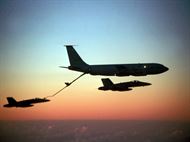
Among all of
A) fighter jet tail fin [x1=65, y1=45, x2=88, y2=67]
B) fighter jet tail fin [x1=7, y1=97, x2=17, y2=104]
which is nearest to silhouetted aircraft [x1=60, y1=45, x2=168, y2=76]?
fighter jet tail fin [x1=65, y1=45, x2=88, y2=67]

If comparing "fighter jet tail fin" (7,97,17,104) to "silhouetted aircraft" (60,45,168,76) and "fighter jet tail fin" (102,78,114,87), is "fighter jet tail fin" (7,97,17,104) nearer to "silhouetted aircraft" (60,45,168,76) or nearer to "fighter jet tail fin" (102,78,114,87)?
"silhouetted aircraft" (60,45,168,76)

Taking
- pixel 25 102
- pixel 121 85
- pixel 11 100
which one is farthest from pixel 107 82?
pixel 11 100

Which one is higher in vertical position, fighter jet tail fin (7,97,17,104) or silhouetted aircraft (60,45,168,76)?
silhouetted aircraft (60,45,168,76)

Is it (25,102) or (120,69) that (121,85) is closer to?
(120,69)

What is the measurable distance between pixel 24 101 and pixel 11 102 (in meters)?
2.54

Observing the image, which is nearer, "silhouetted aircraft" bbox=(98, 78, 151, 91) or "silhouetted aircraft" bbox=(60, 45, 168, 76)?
"silhouetted aircraft" bbox=(98, 78, 151, 91)

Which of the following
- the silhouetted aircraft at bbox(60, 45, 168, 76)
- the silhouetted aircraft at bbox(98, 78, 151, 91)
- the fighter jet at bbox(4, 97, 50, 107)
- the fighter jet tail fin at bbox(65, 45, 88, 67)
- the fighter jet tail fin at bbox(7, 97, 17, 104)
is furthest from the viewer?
the fighter jet tail fin at bbox(7, 97, 17, 104)

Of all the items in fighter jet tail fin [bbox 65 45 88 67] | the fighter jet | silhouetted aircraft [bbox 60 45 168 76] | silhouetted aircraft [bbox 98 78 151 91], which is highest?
fighter jet tail fin [bbox 65 45 88 67]

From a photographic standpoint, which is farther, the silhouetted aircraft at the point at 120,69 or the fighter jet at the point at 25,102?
the fighter jet at the point at 25,102

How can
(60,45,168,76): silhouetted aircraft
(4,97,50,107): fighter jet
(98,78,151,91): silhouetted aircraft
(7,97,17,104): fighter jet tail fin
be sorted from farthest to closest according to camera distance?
1. (7,97,17,104): fighter jet tail fin
2. (4,97,50,107): fighter jet
3. (60,45,168,76): silhouetted aircraft
4. (98,78,151,91): silhouetted aircraft

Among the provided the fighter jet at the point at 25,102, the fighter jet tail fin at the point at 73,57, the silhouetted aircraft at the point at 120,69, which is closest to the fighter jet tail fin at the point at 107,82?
the silhouetted aircraft at the point at 120,69

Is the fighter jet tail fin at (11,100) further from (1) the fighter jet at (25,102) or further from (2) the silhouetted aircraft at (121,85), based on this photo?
(2) the silhouetted aircraft at (121,85)

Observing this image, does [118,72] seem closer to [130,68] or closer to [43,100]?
[130,68]

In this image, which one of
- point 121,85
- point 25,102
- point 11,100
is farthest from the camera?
point 11,100
